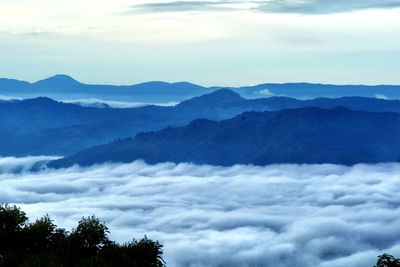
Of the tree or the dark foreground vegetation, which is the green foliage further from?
the tree

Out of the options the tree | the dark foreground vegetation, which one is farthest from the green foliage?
the tree

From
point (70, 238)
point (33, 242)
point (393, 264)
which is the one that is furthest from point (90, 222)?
point (393, 264)

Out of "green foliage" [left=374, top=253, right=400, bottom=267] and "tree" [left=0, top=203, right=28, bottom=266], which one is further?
"tree" [left=0, top=203, right=28, bottom=266]

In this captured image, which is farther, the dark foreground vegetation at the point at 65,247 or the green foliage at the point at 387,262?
the dark foreground vegetation at the point at 65,247

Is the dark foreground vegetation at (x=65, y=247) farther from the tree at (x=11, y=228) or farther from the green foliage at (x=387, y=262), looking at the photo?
the green foliage at (x=387, y=262)

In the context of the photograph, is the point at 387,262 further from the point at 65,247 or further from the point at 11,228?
the point at 11,228

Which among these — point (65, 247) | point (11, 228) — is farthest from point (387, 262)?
point (11, 228)

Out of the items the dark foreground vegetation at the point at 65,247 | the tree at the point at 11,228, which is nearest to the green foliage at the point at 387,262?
the dark foreground vegetation at the point at 65,247

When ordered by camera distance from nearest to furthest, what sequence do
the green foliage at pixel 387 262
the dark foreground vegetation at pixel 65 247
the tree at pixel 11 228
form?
the green foliage at pixel 387 262 < the dark foreground vegetation at pixel 65 247 < the tree at pixel 11 228

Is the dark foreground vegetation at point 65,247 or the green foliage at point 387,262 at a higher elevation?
the dark foreground vegetation at point 65,247
